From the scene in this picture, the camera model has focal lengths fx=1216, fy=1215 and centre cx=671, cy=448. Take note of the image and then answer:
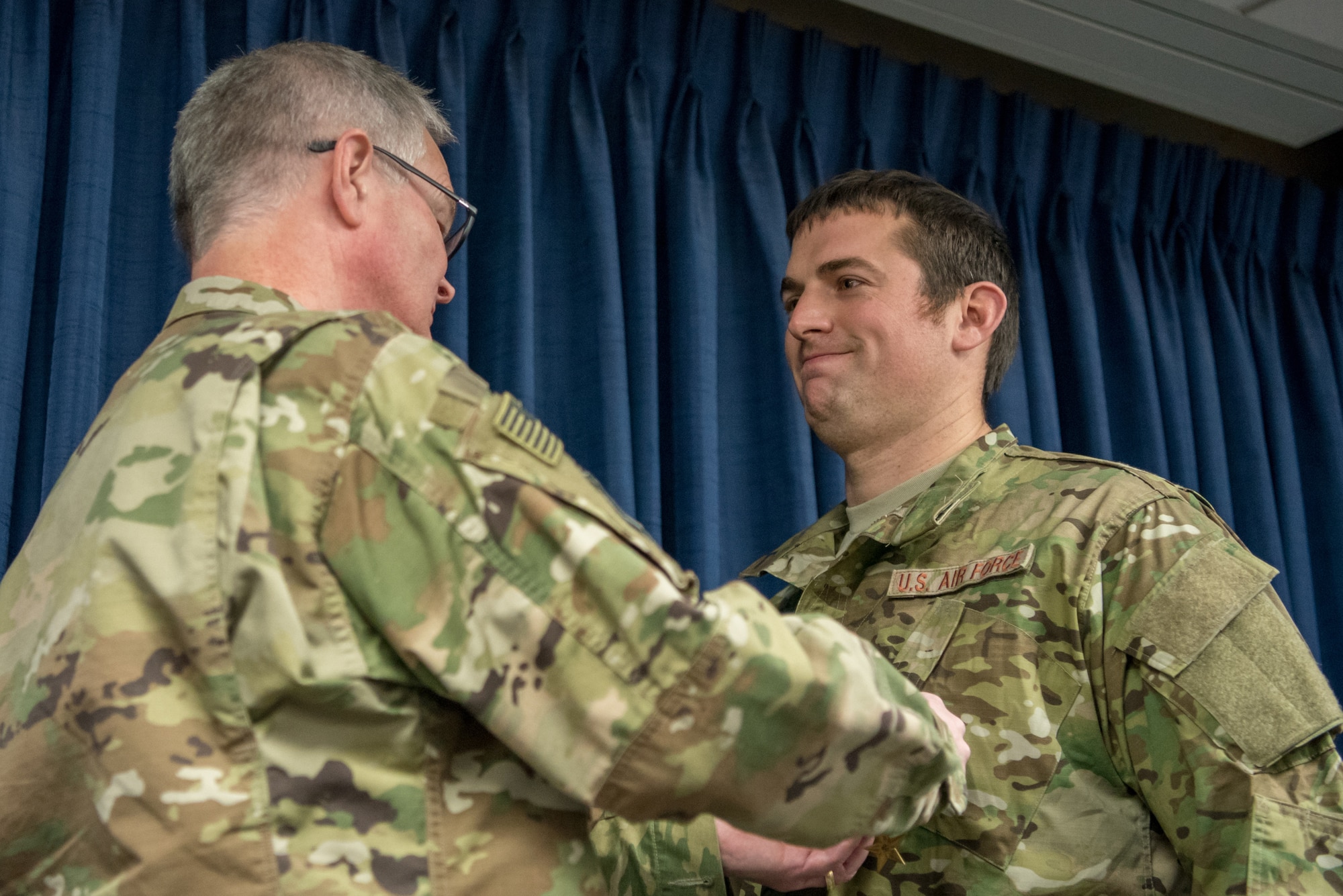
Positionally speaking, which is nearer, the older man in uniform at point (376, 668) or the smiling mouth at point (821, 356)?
the older man in uniform at point (376, 668)

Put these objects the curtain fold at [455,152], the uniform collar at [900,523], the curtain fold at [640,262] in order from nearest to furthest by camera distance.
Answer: the uniform collar at [900,523], the curtain fold at [455,152], the curtain fold at [640,262]

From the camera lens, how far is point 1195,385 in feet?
7.85

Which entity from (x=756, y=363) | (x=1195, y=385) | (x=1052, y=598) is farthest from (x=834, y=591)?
(x=1195, y=385)

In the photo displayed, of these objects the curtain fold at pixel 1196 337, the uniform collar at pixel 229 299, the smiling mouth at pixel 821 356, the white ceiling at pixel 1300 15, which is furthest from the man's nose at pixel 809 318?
the curtain fold at pixel 1196 337

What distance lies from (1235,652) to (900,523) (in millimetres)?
390

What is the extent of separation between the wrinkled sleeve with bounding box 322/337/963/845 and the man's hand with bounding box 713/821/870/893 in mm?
290

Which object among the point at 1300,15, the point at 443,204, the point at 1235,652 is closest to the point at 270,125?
the point at 443,204

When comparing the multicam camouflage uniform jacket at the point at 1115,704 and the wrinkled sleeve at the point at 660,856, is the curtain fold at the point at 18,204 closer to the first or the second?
the wrinkled sleeve at the point at 660,856

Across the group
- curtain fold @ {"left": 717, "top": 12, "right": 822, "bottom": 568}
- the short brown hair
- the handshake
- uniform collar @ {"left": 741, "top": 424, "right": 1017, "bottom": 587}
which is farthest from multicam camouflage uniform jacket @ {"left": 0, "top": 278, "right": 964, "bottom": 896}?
curtain fold @ {"left": 717, "top": 12, "right": 822, "bottom": 568}

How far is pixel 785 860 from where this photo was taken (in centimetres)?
107

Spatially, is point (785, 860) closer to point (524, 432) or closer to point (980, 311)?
point (524, 432)

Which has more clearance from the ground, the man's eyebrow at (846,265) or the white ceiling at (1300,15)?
the white ceiling at (1300,15)

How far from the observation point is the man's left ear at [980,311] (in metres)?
1.60

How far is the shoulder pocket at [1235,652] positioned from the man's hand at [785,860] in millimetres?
218
